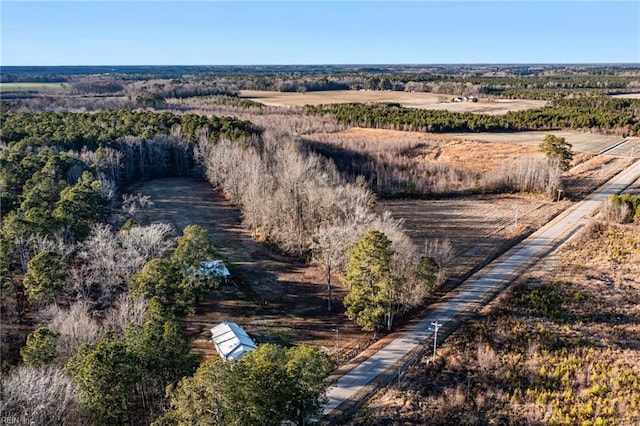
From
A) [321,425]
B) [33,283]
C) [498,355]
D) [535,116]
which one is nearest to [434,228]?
[498,355]

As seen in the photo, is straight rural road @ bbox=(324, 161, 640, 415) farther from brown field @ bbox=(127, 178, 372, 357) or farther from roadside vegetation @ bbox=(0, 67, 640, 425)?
brown field @ bbox=(127, 178, 372, 357)

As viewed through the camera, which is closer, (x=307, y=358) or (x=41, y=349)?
(x=307, y=358)

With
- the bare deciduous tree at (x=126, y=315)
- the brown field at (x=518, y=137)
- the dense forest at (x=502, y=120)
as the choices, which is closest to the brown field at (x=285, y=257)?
the bare deciduous tree at (x=126, y=315)

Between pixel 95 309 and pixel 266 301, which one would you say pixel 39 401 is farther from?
pixel 266 301

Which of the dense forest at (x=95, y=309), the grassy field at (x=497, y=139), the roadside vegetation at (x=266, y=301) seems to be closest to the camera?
the dense forest at (x=95, y=309)

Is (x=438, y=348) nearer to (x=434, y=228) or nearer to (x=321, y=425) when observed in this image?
(x=321, y=425)

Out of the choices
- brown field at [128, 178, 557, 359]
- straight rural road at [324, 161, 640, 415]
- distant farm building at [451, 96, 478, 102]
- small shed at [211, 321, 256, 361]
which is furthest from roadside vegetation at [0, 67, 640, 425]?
distant farm building at [451, 96, 478, 102]

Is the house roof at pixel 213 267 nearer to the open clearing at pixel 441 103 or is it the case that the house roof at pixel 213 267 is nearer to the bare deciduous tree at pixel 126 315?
the bare deciduous tree at pixel 126 315
